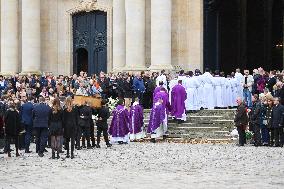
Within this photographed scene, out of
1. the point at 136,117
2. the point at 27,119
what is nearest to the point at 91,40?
the point at 136,117

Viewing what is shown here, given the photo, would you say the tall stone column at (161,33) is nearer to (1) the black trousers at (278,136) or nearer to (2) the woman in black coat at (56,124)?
(1) the black trousers at (278,136)

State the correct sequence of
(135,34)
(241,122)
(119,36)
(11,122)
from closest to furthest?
(11,122), (241,122), (135,34), (119,36)

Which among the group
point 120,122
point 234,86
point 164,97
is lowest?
point 120,122

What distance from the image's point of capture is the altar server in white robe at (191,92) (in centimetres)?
3052

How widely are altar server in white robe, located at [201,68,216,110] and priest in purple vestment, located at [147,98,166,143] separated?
3.61m

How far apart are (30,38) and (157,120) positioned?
12.6m

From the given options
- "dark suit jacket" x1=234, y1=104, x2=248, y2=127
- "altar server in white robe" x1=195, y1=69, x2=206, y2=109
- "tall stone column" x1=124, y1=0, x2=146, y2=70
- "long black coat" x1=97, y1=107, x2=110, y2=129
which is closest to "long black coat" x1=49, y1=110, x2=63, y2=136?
"long black coat" x1=97, y1=107, x2=110, y2=129

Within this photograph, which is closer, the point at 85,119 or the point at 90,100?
the point at 85,119

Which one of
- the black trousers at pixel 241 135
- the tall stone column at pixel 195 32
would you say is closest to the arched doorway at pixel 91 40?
the tall stone column at pixel 195 32

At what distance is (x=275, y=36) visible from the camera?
162 ft

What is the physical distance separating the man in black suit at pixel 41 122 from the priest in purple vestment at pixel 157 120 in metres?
5.45

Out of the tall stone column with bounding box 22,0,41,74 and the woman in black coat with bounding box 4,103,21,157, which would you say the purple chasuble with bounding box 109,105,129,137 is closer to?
the woman in black coat with bounding box 4,103,21,157

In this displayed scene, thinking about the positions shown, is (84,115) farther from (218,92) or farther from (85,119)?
(218,92)

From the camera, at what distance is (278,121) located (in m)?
24.7
